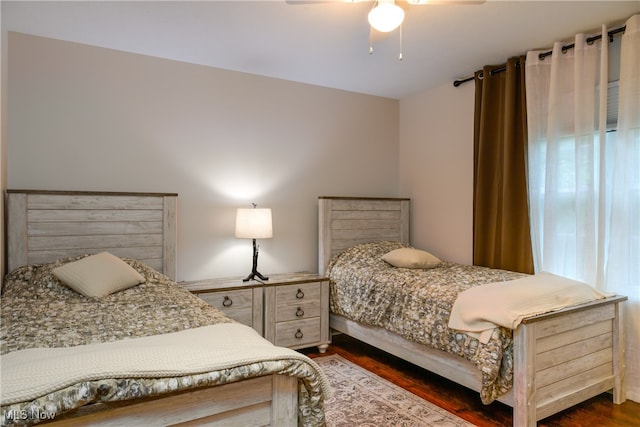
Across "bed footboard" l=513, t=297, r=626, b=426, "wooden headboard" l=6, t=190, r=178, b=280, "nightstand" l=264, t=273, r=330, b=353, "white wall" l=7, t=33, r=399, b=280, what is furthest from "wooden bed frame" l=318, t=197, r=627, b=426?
"wooden headboard" l=6, t=190, r=178, b=280

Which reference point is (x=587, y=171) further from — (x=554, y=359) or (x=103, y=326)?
(x=103, y=326)

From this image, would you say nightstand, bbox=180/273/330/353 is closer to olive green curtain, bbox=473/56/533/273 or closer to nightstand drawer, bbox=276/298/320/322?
nightstand drawer, bbox=276/298/320/322

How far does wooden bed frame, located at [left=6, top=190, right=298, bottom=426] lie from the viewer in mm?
1345

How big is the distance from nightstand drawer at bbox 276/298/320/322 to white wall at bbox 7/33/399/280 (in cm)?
51

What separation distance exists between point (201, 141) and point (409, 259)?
1.99m

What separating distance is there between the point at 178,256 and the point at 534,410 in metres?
2.65

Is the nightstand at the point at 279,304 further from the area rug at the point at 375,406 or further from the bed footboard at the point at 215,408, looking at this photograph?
the bed footboard at the point at 215,408

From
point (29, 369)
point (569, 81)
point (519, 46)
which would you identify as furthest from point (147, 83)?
point (569, 81)

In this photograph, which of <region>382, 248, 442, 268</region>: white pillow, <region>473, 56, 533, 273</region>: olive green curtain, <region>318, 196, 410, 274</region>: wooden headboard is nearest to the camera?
<region>473, 56, 533, 273</region>: olive green curtain

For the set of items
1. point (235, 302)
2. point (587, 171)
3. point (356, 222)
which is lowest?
point (235, 302)

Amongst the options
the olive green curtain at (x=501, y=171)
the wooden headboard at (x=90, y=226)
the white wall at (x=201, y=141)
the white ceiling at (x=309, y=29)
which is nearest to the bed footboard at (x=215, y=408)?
the white ceiling at (x=309, y=29)

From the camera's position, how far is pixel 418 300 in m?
2.64

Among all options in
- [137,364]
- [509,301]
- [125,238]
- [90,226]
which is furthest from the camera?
[125,238]

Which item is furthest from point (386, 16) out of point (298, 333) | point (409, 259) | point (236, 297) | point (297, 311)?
point (298, 333)
